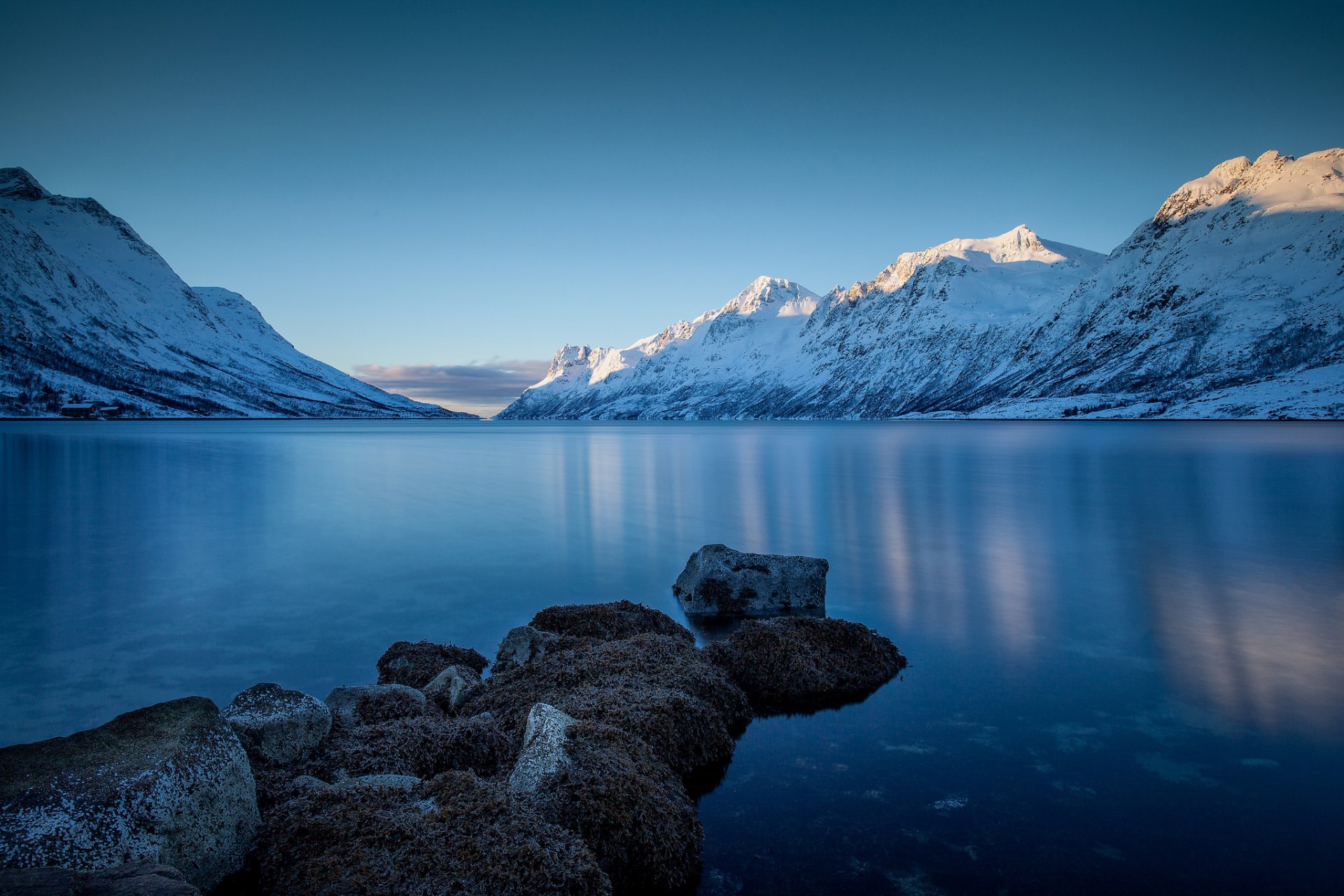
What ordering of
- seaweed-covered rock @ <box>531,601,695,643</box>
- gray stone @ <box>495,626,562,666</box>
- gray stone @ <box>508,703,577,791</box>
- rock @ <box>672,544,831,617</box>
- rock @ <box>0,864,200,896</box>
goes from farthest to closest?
rock @ <box>672,544,831,617</box> → seaweed-covered rock @ <box>531,601,695,643</box> → gray stone @ <box>495,626,562,666</box> → gray stone @ <box>508,703,577,791</box> → rock @ <box>0,864,200,896</box>

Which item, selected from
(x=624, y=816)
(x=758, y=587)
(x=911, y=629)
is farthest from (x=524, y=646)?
(x=911, y=629)

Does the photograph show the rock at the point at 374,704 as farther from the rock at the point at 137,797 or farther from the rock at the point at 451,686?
the rock at the point at 137,797

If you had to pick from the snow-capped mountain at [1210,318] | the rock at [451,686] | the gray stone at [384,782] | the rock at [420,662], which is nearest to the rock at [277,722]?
the gray stone at [384,782]

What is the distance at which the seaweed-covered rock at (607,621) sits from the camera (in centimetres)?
1131

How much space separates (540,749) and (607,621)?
5758 mm

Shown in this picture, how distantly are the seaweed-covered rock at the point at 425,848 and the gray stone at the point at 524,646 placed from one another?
4796mm

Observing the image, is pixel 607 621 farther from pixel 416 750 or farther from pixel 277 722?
pixel 277 722

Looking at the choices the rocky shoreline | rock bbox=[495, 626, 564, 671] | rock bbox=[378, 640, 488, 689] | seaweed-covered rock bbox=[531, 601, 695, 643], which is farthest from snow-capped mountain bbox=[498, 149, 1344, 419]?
the rocky shoreline

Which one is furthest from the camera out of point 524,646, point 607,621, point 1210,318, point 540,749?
point 1210,318

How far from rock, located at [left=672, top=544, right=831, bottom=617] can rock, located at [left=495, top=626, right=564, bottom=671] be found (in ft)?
12.1

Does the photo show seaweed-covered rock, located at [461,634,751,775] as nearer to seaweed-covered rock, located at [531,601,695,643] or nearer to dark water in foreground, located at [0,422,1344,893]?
dark water in foreground, located at [0,422,1344,893]

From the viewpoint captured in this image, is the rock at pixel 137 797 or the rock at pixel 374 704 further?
the rock at pixel 374 704

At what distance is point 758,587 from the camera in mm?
13133

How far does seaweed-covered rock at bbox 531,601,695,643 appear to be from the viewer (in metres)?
11.3
